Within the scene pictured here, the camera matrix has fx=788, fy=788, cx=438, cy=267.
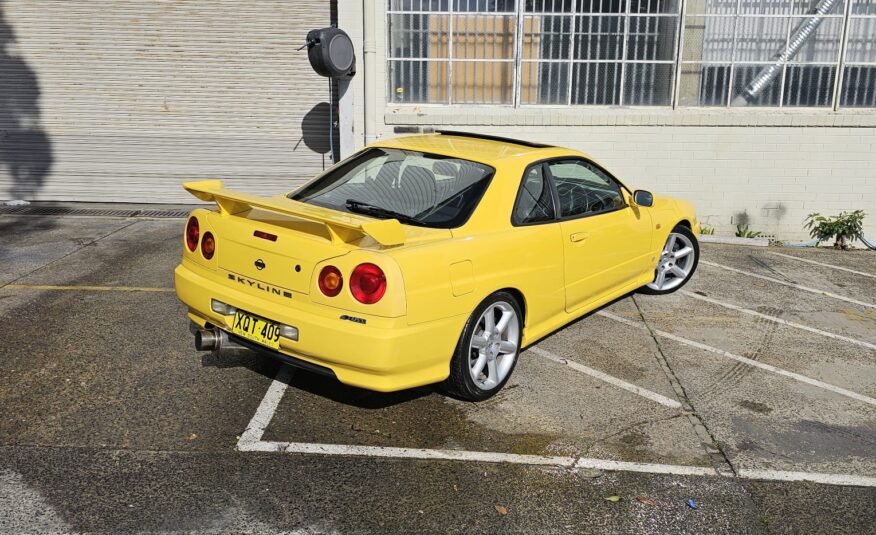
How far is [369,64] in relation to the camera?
10.5 meters

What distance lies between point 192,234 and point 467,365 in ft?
6.24

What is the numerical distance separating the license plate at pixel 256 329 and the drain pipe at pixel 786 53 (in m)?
8.35

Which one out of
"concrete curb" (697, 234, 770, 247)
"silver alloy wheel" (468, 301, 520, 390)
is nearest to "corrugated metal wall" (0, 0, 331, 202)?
"concrete curb" (697, 234, 770, 247)

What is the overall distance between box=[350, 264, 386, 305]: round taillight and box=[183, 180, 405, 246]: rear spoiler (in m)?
0.16

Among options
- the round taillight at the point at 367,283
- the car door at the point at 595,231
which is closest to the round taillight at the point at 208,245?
the round taillight at the point at 367,283

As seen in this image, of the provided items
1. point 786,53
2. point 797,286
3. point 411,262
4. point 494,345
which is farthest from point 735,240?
point 411,262

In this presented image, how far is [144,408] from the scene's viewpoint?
4668 mm

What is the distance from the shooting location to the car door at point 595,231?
5.56 m

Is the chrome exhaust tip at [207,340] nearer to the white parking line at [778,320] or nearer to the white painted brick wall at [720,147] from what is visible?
the white parking line at [778,320]

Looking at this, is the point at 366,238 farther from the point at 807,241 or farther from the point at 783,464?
the point at 807,241

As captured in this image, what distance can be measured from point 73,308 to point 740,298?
602 cm

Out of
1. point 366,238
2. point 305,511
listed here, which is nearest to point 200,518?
point 305,511

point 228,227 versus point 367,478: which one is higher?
point 228,227

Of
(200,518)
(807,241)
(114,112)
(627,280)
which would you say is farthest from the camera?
(114,112)
